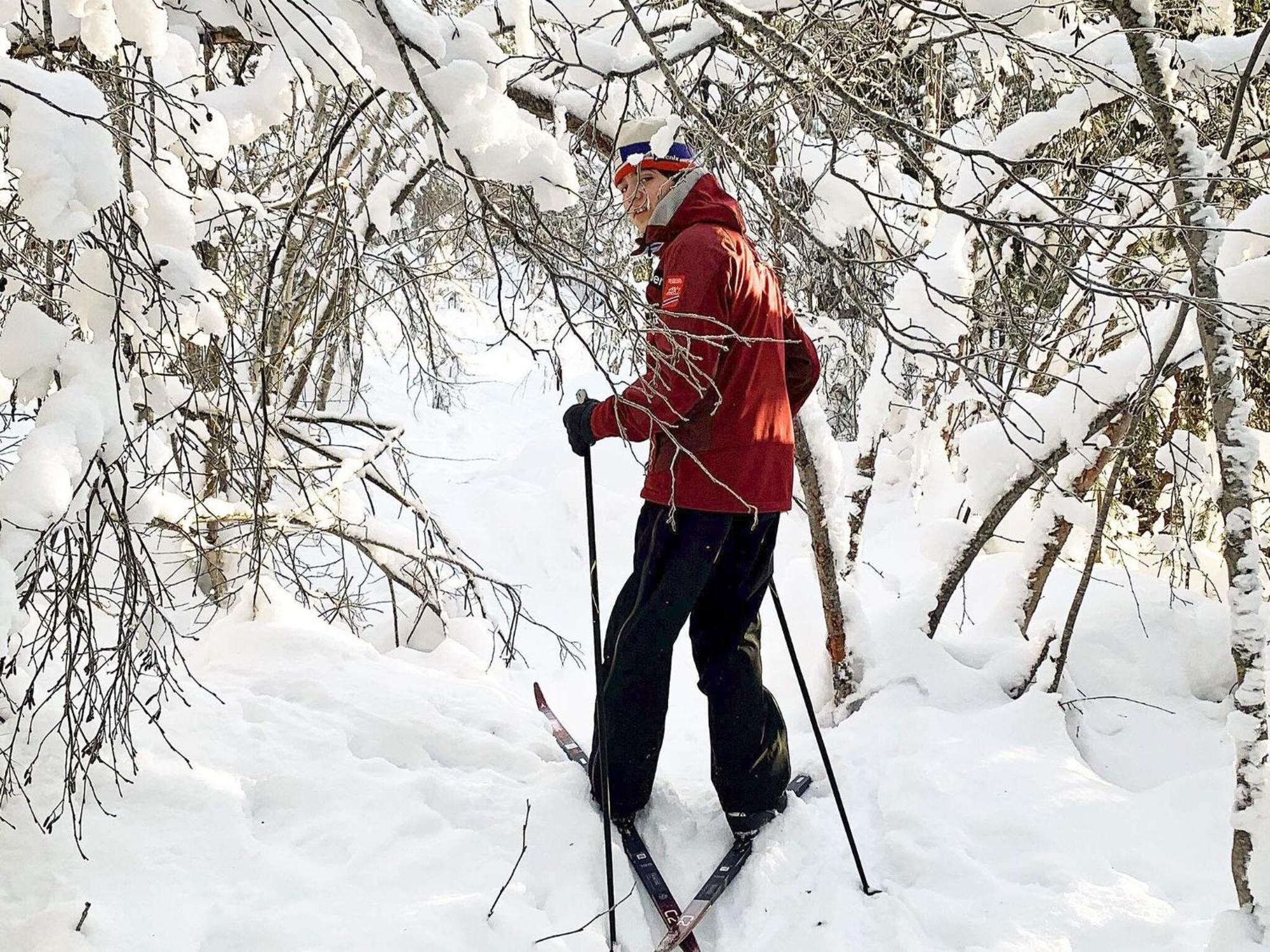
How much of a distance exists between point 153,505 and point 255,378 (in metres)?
0.84

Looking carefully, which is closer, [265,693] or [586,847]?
[586,847]

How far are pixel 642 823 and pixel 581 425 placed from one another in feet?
3.80

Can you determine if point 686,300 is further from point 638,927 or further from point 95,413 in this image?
point 638,927

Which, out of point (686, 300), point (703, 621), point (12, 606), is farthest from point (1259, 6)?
point (12, 606)

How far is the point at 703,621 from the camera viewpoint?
260 centimetres

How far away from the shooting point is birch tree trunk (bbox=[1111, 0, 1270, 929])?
1.96m

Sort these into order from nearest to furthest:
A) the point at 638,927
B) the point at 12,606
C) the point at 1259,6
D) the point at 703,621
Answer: the point at 12,606, the point at 638,927, the point at 703,621, the point at 1259,6

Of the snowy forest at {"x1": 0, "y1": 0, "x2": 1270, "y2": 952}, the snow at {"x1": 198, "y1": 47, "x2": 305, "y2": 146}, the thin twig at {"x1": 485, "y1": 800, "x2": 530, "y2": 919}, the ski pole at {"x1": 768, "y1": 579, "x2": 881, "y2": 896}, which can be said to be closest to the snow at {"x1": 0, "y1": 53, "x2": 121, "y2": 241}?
the snowy forest at {"x1": 0, "y1": 0, "x2": 1270, "y2": 952}

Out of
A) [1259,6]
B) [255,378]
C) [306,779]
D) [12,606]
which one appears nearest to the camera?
[12,606]

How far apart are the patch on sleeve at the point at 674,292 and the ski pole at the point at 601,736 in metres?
0.31

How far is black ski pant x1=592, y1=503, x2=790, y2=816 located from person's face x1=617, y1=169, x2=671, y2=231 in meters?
0.84

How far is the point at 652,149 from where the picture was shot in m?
2.44

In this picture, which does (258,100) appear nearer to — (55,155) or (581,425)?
(55,155)

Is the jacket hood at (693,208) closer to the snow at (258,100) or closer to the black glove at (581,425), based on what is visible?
the black glove at (581,425)
